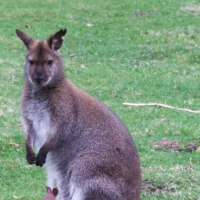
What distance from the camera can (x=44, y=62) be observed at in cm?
568

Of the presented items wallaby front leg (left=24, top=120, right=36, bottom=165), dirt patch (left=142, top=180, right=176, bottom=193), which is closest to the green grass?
dirt patch (left=142, top=180, right=176, bottom=193)

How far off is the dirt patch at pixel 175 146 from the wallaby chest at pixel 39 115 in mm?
2401

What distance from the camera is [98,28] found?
15.1 m

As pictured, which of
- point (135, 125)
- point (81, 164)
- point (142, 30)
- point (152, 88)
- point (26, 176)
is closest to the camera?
point (81, 164)

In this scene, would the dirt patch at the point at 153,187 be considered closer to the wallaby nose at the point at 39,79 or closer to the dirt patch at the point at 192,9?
the wallaby nose at the point at 39,79

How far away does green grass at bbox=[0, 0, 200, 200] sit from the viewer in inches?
275

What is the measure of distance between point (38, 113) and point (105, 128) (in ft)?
1.95

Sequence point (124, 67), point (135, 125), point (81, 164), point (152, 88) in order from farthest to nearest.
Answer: point (124, 67)
point (152, 88)
point (135, 125)
point (81, 164)

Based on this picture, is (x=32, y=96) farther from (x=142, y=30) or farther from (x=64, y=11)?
(x=64, y=11)

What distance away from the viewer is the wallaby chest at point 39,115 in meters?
5.79

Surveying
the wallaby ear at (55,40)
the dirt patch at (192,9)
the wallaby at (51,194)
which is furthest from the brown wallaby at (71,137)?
the dirt patch at (192,9)

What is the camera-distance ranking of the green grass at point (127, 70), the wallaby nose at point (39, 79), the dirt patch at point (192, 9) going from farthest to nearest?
the dirt patch at point (192, 9) → the green grass at point (127, 70) → the wallaby nose at point (39, 79)

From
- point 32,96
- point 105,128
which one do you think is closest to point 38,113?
point 32,96

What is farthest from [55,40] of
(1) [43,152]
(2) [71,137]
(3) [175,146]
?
(3) [175,146]
